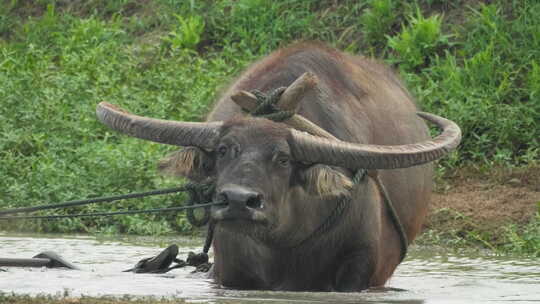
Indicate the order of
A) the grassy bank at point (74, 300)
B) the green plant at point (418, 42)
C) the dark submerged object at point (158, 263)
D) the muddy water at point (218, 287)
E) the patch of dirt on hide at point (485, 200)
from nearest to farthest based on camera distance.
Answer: the grassy bank at point (74, 300) → the muddy water at point (218, 287) → the dark submerged object at point (158, 263) → the patch of dirt on hide at point (485, 200) → the green plant at point (418, 42)

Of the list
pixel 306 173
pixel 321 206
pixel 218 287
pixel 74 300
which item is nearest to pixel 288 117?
pixel 306 173

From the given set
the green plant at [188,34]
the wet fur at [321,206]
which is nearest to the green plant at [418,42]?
the green plant at [188,34]

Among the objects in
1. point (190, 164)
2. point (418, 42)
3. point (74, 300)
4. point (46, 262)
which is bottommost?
point (46, 262)

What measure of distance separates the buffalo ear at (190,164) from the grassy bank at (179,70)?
9.96 ft

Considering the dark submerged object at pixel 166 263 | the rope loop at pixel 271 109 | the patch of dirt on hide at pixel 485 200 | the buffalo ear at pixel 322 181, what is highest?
the rope loop at pixel 271 109

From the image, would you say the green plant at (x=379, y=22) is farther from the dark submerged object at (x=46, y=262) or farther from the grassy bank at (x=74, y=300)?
the grassy bank at (x=74, y=300)

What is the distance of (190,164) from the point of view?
19.8 ft

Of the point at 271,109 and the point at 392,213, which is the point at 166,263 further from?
the point at 271,109

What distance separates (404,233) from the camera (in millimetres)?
6902

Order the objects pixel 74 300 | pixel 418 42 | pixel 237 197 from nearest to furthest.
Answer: pixel 74 300 < pixel 237 197 < pixel 418 42

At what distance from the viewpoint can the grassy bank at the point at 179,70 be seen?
31.9ft

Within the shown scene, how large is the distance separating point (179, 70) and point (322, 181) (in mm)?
6056

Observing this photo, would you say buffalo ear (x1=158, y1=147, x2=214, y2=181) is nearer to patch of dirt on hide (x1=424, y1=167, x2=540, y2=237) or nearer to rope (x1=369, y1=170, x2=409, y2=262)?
Answer: rope (x1=369, y1=170, x2=409, y2=262)

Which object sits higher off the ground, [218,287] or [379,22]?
[379,22]
